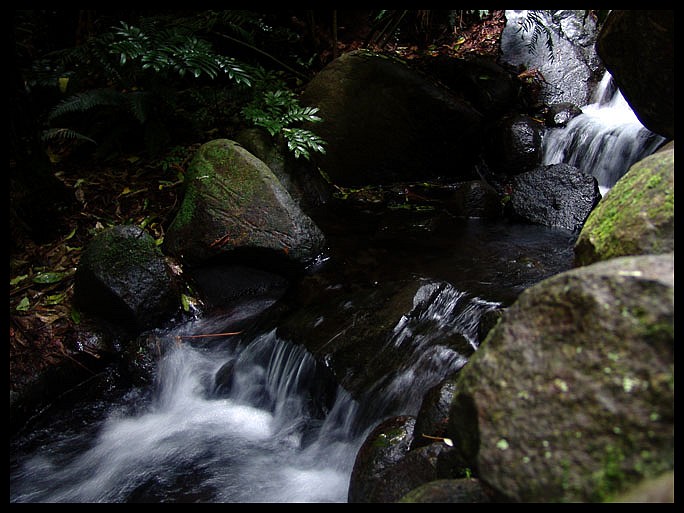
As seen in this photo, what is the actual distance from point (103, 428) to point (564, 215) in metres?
4.72

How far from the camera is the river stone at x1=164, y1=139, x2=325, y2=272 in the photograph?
470 cm

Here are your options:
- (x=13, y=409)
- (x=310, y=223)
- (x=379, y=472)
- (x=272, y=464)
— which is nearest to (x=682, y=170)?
(x=379, y=472)

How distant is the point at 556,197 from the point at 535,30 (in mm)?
3183

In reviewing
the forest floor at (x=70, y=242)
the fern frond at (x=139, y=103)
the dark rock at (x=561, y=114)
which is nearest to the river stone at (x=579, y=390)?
A: the forest floor at (x=70, y=242)

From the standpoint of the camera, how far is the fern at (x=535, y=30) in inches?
273

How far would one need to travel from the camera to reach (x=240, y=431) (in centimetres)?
353

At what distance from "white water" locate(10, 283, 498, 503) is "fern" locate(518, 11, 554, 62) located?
4.72m

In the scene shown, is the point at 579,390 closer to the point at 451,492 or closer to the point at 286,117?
the point at 451,492

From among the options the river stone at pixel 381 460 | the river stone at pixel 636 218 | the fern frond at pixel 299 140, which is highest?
the fern frond at pixel 299 140

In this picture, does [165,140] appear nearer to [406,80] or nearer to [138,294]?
[138,294]

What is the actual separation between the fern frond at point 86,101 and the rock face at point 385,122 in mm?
2217

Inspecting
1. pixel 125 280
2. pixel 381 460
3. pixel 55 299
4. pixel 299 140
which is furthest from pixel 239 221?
pixel 381 460

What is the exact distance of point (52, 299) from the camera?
13.9ft

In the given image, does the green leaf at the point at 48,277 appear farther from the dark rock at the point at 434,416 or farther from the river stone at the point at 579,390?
the river stone at the point at 579,390
